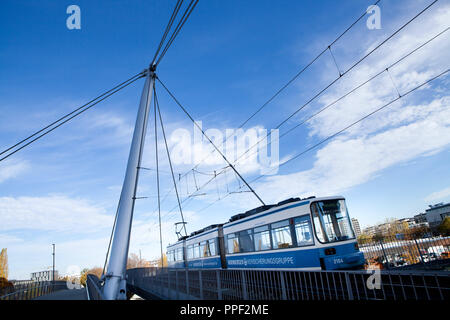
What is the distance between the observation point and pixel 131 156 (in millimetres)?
6855

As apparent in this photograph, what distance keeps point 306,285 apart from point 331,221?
4991 mm

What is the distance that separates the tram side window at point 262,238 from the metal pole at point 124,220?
686 centimetres

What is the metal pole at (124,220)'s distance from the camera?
536cm

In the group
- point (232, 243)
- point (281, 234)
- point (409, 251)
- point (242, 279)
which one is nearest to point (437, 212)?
point (409, 251)

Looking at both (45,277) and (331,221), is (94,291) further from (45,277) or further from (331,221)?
(45,277)

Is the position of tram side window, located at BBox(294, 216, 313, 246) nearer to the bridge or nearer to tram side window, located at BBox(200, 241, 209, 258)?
the bridge

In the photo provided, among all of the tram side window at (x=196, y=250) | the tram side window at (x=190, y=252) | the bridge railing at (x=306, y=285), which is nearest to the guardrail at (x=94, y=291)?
the bridge railing at (x=306, y=285)

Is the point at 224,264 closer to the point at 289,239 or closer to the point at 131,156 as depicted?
the point at 289,239

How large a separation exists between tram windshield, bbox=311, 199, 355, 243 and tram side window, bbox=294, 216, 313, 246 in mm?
285

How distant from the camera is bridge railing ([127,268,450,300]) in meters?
4.40

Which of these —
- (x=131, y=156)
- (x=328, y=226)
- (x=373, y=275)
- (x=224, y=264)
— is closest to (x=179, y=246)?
(x=224, y=264)

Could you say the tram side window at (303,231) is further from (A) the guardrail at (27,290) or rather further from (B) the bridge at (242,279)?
(A) the guardrail at (27,290)

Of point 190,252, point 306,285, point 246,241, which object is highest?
point 246,241

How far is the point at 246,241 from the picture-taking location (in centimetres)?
1276
